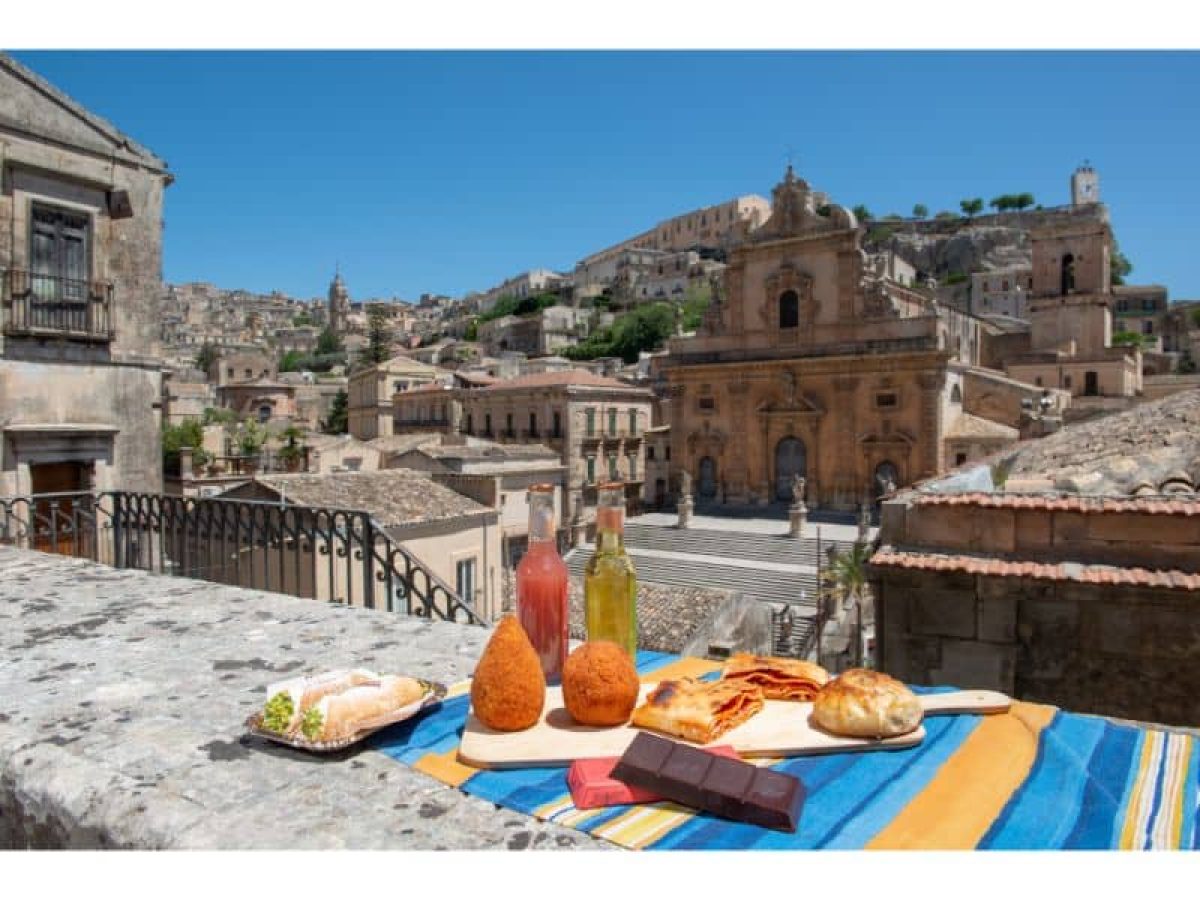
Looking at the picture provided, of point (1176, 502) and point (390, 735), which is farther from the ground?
point (1176, 502)

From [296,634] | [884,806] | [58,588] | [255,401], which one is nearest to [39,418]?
[58,588]

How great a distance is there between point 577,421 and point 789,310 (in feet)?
37.5

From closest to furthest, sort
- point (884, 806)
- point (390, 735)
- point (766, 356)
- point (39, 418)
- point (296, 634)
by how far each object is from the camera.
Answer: point (884, 806), point (390, 735), point (296, 634), point (39, 418), point (766, 356)

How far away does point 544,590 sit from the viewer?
2867 mm

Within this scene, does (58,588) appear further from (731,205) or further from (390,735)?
(731,205)

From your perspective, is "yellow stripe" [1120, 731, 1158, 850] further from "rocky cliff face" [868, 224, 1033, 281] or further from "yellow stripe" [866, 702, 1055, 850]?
"rocky cliff face" [868, 224, 1033, 281]

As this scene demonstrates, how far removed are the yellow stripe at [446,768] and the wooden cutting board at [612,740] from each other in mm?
27

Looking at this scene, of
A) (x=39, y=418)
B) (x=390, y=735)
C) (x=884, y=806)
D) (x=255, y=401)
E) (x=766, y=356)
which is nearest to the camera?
(x=884, y=806)

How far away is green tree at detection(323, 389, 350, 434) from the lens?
195 feet

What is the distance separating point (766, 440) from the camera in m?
33.9

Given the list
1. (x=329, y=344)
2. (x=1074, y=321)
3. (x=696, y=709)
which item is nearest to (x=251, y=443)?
(x=696, y=709)

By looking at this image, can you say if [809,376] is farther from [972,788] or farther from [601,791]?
[601,791]

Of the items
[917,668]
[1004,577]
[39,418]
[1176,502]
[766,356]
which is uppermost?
[766,356]
